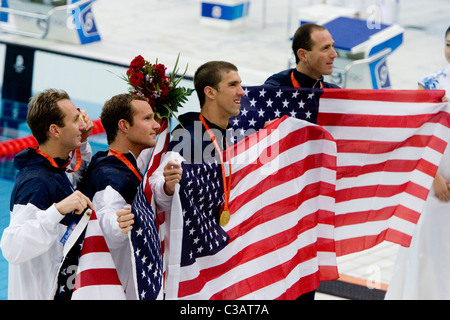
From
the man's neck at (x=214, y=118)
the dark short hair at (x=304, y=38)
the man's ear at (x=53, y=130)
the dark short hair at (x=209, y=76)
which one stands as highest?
the dark short hair at (x=304, y=38)

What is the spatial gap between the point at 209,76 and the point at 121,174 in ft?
2.99

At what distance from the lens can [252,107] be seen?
4.32 meters

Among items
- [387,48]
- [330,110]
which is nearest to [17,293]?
[330,110]

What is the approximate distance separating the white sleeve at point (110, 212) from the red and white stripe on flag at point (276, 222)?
0.55m

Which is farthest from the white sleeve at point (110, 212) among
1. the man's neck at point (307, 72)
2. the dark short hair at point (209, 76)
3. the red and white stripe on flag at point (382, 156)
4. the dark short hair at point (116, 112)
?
the man's neck at point (307, 72)

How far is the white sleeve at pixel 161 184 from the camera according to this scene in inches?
134

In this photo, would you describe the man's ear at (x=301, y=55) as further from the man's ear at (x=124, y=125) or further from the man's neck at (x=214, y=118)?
the man's ear at (x=124, y=125)

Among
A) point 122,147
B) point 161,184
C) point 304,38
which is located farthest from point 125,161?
point 304,38

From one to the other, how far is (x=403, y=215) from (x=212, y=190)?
5.00 ft

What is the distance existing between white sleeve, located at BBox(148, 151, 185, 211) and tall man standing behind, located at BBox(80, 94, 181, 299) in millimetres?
26

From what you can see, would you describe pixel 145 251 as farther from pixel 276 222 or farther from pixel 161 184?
pixel 276 222

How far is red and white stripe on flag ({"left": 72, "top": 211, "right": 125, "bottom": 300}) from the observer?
3076 mm

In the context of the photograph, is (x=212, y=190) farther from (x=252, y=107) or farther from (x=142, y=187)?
(x=252, y=107)

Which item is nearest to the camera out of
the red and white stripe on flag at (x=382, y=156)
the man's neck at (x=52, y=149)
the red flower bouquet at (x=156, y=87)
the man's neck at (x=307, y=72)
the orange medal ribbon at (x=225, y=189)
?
the man's neck at (x=52, y=149)
